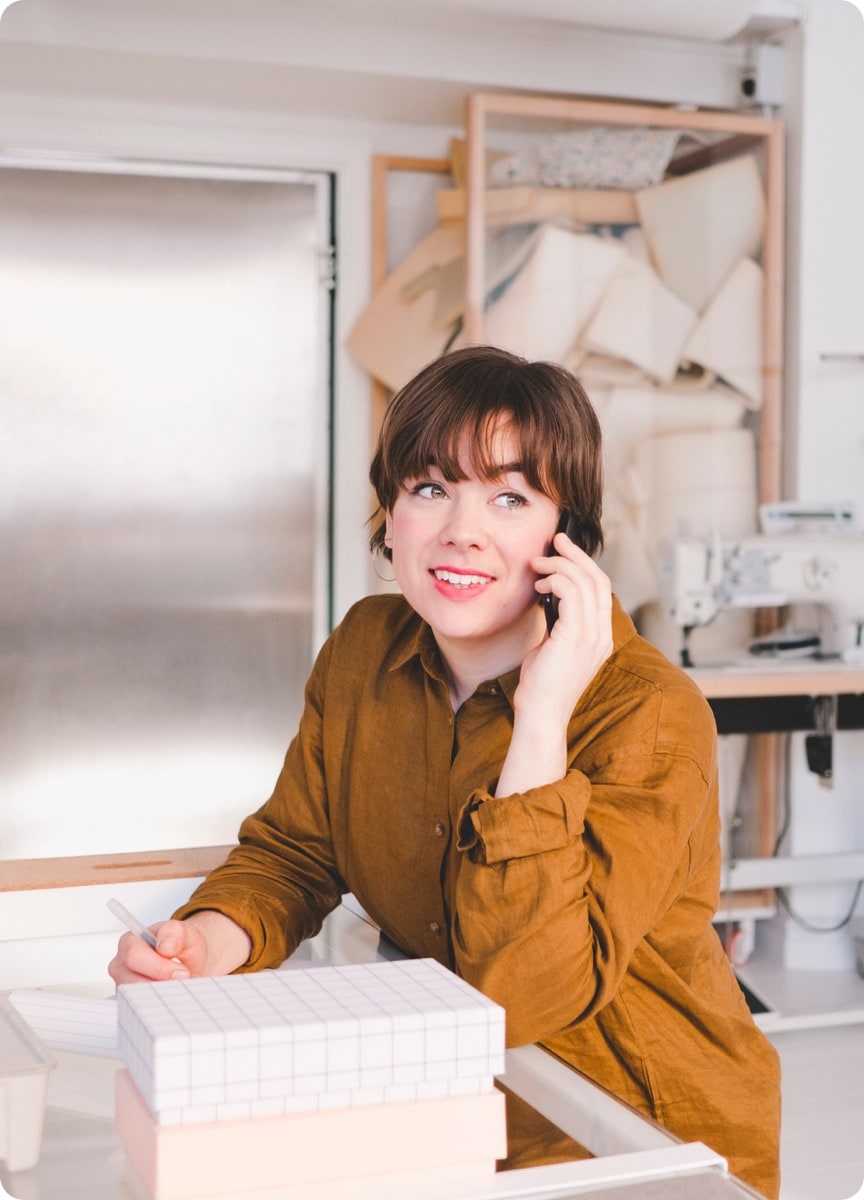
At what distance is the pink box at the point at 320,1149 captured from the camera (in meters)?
0.76

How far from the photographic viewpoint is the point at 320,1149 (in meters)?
0.78

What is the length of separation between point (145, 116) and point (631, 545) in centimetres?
173

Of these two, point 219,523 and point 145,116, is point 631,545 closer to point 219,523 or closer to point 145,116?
point 219,523

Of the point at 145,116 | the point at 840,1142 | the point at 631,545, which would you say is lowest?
the point at 840,1142

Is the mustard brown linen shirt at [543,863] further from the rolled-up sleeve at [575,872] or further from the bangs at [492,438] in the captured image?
the bangs at [492,438]

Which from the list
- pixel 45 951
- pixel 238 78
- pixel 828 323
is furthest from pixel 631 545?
pixel 45 951

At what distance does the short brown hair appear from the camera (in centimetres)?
129

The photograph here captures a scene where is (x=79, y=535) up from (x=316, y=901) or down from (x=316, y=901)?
up

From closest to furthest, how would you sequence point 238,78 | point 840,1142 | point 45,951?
1. point 45,951
2. point 840,1142
3. point 238,78

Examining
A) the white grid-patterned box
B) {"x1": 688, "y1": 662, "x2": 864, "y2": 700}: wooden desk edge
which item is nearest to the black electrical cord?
{"x1": 688, "y1": 662, "x2": 864, "y2": 700}: wooden desk edge

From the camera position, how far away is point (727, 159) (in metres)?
3.83

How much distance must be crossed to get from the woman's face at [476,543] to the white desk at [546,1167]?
1.51 ft

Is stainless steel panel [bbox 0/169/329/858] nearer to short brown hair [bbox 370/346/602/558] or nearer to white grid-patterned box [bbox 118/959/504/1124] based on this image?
short brown hair [bbox 370/346/602/558]

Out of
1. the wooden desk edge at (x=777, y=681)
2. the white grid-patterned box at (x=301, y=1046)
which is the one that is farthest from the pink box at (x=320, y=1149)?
the wooden desk edge at (x=777, y=681)
